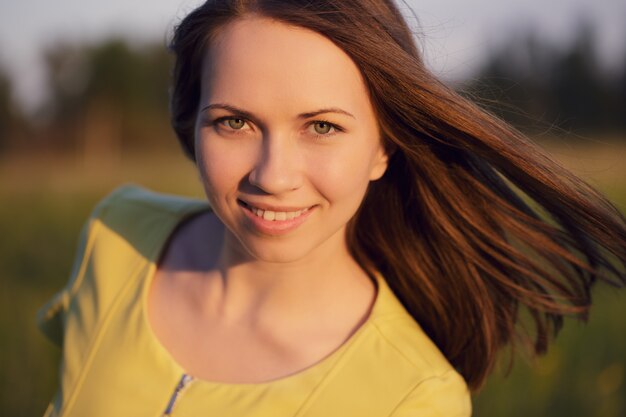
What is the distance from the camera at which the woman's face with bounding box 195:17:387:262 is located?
6.28 feet

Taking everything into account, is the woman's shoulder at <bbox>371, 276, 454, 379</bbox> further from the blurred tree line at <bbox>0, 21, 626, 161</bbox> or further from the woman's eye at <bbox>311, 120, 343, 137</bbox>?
the blurred tree line at <bbox>0, 21, 626, 161</bbox>

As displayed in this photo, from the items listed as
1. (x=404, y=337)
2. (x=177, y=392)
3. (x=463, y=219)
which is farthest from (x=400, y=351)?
(x=177, y=392)

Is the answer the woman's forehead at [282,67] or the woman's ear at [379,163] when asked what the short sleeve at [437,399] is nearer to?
the woman's ear at [379,163]

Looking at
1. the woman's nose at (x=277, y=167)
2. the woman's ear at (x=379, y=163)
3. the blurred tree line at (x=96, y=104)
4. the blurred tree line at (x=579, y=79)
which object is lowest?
the blurred tree line at (x=96, y=104)

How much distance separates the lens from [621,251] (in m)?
2.28

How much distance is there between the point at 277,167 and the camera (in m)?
1.92

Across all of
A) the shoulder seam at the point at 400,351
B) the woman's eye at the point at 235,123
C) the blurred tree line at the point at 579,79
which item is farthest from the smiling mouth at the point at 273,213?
the blurred tree line at the point at 579,79

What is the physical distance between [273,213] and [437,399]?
68 cm

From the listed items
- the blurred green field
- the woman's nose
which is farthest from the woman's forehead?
the blurred green field

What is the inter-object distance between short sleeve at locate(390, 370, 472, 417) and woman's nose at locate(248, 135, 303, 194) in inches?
25.7

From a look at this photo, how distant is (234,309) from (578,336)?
2371mm

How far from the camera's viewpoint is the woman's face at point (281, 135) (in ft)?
6.28

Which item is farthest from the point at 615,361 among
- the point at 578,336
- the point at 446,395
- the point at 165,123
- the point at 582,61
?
the point at 165,123

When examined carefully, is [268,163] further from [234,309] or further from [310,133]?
[234,309]
